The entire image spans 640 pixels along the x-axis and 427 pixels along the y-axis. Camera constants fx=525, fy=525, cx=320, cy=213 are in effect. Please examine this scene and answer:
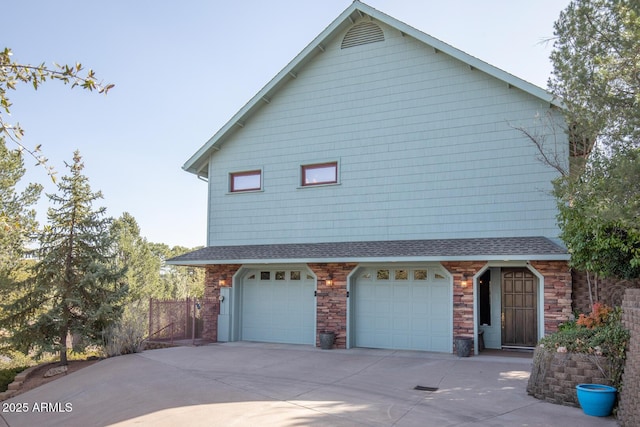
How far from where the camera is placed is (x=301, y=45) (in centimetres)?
1588

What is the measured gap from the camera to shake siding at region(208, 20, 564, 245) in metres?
13.1

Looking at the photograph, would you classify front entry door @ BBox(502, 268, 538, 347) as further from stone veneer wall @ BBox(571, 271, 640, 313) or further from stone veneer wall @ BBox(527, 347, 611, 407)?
stone veneer wall @ BBox(527, 347, 611, 407)

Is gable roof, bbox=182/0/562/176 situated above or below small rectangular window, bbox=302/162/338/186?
Answer: above

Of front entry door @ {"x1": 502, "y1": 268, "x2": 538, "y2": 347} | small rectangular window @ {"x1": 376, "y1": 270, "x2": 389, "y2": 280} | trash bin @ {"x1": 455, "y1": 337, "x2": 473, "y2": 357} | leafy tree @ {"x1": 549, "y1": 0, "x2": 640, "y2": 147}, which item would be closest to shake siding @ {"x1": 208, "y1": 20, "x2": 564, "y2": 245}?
small rectangular window @ {"x1": 376, "y1": 270, "x2": 389, "y2": 280}

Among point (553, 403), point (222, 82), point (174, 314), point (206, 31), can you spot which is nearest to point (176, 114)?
point (222, 82)

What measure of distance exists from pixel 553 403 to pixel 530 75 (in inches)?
331

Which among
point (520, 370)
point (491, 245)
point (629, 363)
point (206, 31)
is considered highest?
point (206, 31)

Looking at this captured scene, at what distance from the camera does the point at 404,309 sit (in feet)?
45.8

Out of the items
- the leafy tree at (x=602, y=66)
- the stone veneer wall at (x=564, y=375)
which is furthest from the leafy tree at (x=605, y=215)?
the stone veneer wall at (x=564, y=375)

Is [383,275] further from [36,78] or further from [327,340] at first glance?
[36,78]

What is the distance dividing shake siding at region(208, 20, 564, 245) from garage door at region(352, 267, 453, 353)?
3.62 feet

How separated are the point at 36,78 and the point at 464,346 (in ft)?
35.7

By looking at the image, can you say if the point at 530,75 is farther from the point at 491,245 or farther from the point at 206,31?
the point at 206,31

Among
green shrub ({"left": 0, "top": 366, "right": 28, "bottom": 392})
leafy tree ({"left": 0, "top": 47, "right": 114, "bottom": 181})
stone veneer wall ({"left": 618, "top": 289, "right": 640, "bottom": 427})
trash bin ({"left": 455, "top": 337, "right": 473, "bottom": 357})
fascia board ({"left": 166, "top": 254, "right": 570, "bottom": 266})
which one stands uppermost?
leafy tree ({"left": 0, "top": 47, "right": 114, "bottom": 181})
